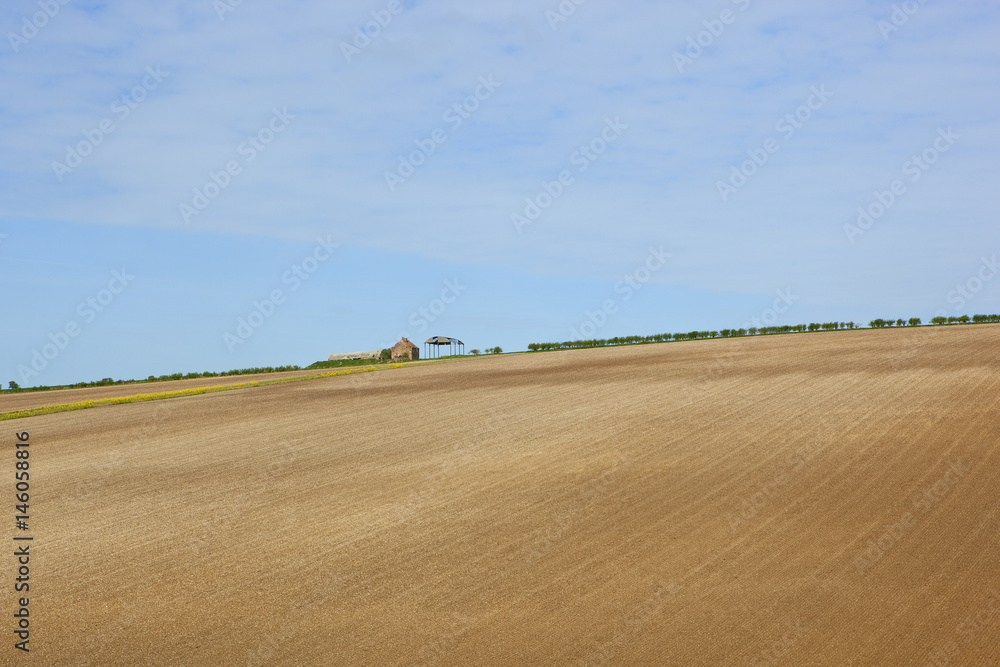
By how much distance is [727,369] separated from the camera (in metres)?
34.7

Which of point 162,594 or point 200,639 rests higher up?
point 162,594

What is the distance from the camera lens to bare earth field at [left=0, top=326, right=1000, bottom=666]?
10.9 meters

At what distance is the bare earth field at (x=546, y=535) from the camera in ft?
35.7

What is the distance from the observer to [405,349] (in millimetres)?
77562

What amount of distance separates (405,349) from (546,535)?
63833 millimetres

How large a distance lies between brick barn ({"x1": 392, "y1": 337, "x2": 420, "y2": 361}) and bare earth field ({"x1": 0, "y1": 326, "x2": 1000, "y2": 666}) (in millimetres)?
48918

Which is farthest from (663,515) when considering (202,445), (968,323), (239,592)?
(968,323)

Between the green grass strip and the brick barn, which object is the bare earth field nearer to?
the green grass strip

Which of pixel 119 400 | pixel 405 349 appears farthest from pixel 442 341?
pixel 119 400

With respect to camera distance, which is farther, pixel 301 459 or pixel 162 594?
pixel 301 459

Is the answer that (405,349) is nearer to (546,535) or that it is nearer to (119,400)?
(119,400)

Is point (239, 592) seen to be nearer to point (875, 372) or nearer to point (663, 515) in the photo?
point (663, 515)

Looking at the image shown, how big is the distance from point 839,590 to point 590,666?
14.6 feet

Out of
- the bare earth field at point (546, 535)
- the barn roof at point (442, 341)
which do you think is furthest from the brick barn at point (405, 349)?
the bare earth field at point (546, 535)
